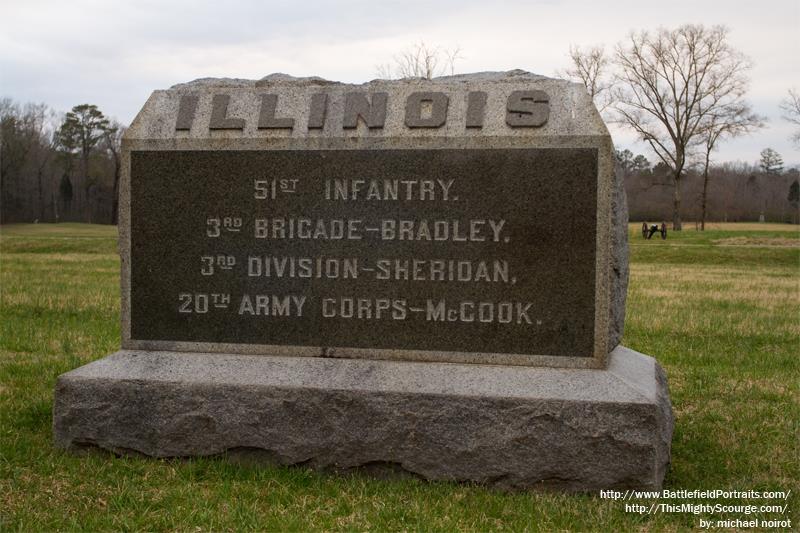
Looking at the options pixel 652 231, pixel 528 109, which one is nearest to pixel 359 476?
pixel 528 109

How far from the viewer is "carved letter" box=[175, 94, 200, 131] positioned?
193 inches

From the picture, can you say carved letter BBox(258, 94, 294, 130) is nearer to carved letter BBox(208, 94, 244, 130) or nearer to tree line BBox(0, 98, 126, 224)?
carved letter BBox(208, 94, 244, 130)

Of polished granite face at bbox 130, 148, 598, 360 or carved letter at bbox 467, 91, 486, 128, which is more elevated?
carved letter at bbox 467, 91, 486, 128

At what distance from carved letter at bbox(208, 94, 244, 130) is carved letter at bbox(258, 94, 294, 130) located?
0.13 m

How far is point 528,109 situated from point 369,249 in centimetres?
121

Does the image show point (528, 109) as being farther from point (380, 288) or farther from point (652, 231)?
point (652, 231)

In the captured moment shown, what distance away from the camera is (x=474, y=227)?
4598mm

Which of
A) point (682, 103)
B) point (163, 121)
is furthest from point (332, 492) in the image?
point (682, 103)

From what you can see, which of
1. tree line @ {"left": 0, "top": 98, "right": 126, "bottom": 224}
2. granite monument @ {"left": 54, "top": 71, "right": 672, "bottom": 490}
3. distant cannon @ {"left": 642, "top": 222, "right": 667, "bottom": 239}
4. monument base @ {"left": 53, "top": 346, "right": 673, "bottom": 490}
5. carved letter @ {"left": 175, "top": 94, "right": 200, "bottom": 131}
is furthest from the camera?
tree line @ {"left": 0, "top": 98, "right": 126, "bottom": 224}

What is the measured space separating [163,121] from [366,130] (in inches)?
50.9

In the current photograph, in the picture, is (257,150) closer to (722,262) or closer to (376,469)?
(376,469)

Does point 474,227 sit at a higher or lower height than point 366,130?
lower

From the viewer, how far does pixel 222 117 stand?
488cm

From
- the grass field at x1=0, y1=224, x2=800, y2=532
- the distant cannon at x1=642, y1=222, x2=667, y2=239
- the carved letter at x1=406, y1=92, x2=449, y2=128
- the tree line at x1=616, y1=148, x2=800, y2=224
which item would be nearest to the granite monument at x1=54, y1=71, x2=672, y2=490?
the carved letter at x1=406, y1=92, x2=449, y2=128
